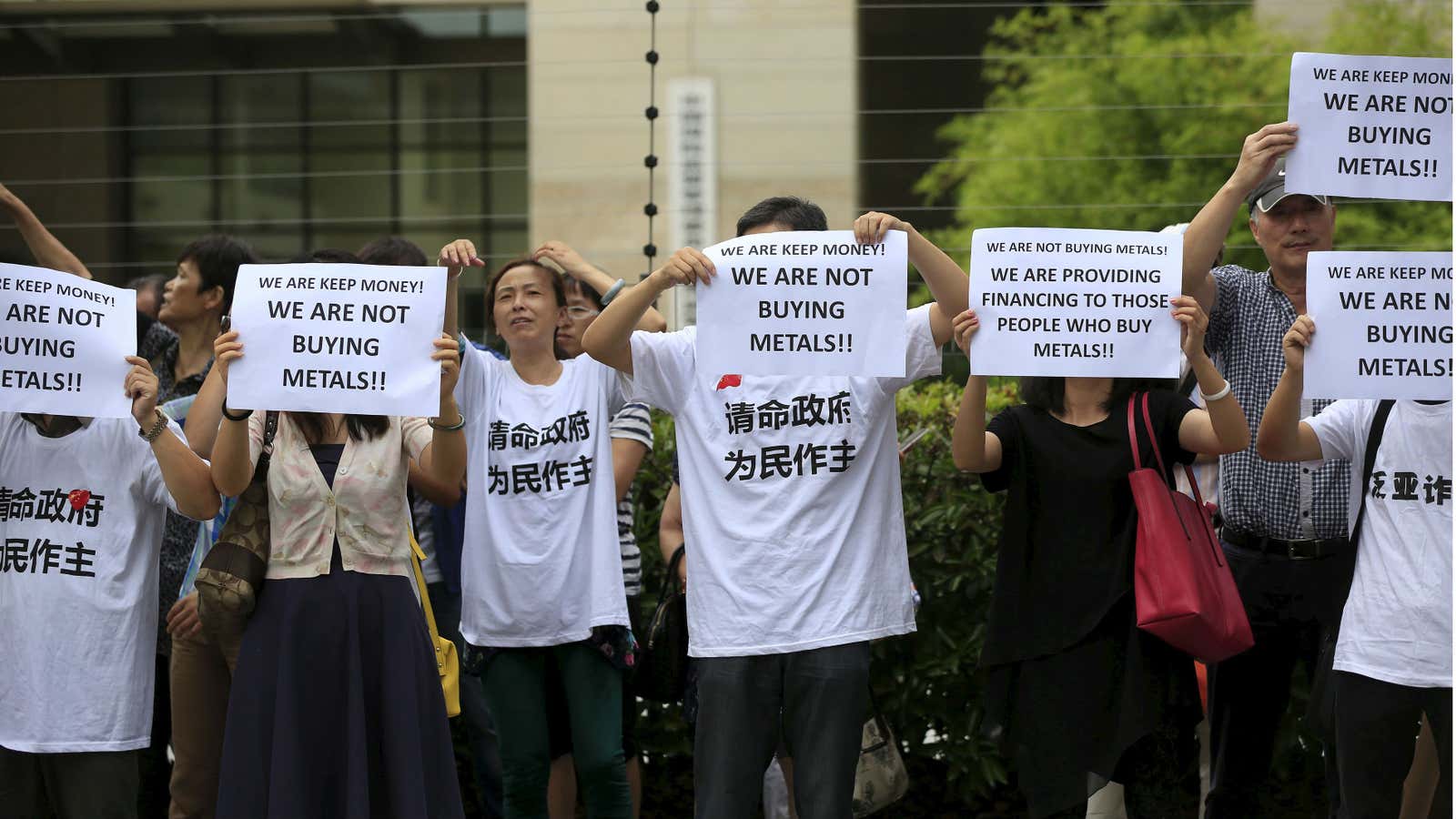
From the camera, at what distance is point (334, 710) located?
477cm

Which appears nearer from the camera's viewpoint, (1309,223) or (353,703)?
(353,703)

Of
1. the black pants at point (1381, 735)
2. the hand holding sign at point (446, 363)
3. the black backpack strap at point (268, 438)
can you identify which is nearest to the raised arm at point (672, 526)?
the hand holding sign at point (446, 363)

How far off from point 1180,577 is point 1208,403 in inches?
18.6

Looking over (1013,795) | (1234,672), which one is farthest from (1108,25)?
(1234,672)

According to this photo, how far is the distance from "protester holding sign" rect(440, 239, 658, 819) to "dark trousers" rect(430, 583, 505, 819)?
0.68 m

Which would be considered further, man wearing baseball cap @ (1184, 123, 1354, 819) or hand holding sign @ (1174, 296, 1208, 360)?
man wearing baseball cap @ (1184, 123, 1354, 819)

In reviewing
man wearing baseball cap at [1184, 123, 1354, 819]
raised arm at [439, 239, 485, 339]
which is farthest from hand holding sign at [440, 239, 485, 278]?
man wearing baseball cap at [1184, 123, 1354, 819]

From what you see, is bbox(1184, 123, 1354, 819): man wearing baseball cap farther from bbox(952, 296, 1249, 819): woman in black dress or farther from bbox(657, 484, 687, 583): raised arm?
bbox(657, 484, 687, 583): raised arm

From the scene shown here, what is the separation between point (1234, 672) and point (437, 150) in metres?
15.3

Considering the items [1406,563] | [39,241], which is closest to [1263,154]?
[1406,563]

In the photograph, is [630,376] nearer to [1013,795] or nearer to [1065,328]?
[1065,328]

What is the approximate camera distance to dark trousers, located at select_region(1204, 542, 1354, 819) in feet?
16.9

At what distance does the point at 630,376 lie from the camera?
4922 mm

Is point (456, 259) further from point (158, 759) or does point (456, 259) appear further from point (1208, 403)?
point (158, 759)
